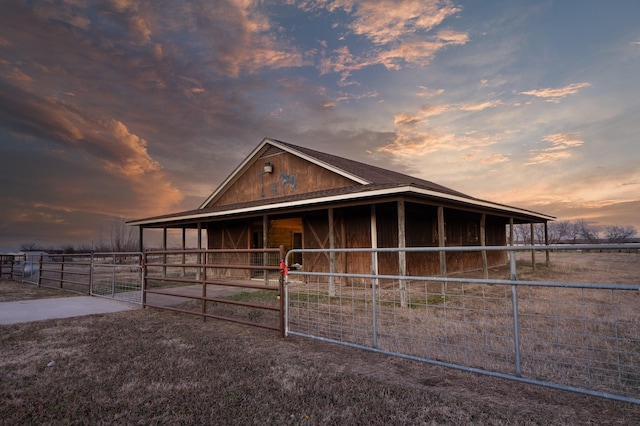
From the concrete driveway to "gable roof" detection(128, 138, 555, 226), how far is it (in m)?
5.23

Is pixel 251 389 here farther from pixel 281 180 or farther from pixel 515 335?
pixel 281 180

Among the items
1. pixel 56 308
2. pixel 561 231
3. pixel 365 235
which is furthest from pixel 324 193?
pixel 561 231

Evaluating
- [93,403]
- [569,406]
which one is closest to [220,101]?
[93,403]

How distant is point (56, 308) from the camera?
874 centimetres

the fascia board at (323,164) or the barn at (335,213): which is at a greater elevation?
the fascia board at (323,164)

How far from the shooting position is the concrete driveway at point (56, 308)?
768 cm

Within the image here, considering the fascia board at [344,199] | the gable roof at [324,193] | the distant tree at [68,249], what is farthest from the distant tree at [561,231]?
the distant tree at [68,249]

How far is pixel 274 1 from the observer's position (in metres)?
11.1

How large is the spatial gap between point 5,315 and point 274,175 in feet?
33.1

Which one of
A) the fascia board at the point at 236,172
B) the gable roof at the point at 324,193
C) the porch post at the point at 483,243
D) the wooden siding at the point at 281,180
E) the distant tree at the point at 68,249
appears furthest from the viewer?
the distant tree at the point at 68,249

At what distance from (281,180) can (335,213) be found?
3.41 m

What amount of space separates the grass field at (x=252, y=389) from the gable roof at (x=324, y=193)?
5129 millimetres

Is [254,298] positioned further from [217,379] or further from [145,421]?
[145,421]

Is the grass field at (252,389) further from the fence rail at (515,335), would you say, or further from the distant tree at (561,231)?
the distant tree at (561,231)
